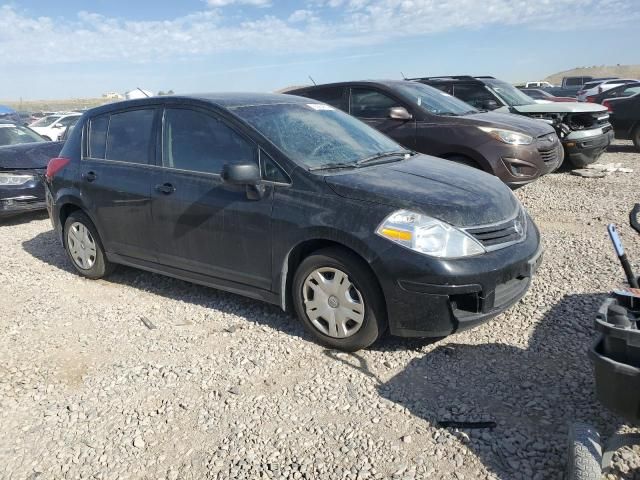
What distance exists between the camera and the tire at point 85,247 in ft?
17.1

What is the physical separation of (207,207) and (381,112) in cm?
421

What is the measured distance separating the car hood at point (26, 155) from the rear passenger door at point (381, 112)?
4.71 m

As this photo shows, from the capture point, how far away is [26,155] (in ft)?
27.1

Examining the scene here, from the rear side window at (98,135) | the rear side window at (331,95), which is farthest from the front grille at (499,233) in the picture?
the rear side window at (331,95)

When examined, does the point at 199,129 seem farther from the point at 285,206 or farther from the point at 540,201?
the point at 540,201

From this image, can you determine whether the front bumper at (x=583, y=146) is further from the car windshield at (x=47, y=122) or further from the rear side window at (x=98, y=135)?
the car windshield at (x=47, y=122)

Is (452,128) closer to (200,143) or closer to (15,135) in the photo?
(200,143)

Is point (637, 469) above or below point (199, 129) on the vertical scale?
below


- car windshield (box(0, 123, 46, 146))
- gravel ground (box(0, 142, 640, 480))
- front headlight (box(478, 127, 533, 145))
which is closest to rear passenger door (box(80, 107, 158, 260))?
gravel ground (box(0, 142, 640, 480))

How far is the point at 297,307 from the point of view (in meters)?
3.80

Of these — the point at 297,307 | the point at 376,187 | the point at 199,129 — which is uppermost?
the point at 199,129

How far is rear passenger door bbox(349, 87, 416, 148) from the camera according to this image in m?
7.36

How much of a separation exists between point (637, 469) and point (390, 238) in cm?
170

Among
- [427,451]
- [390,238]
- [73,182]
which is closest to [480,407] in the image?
[427,451]
